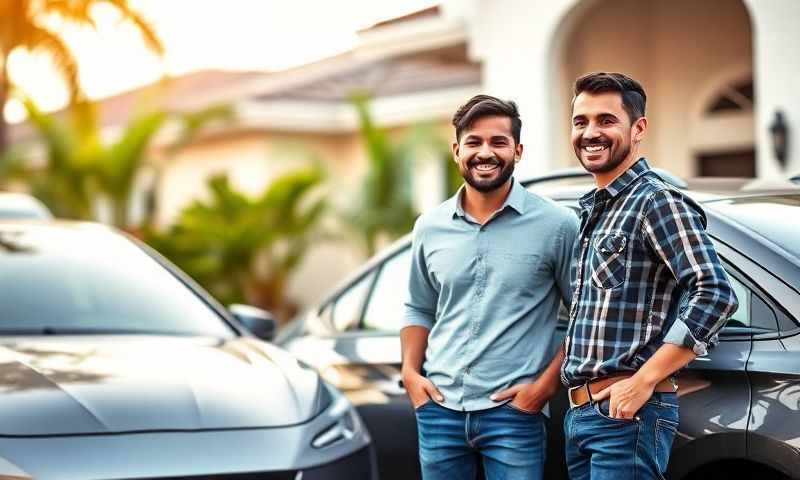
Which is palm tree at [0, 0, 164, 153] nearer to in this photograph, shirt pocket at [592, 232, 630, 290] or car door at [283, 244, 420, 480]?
car door at [283, 244, 420, 480]

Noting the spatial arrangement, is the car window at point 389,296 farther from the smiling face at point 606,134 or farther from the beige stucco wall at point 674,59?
the beige stucco wall at point 674,59

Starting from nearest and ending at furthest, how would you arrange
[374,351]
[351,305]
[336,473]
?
[336,473] → [374,351] → [351,305]

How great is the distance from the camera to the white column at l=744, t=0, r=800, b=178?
8992mm

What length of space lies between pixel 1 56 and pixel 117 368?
1451 centimetres

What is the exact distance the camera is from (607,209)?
3162 millimetres

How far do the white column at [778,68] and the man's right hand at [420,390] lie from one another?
6.16 metres

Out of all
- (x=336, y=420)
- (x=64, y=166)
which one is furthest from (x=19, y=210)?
(x=64, y=166)

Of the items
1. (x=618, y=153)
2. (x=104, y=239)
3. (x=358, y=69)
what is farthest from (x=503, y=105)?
(x=358, y=69)

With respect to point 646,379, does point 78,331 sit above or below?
below

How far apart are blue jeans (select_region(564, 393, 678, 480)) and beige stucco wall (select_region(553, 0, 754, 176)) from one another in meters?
8.71

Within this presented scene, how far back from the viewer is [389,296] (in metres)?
5.03

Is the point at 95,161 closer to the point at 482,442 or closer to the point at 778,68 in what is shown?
the point at 778,68

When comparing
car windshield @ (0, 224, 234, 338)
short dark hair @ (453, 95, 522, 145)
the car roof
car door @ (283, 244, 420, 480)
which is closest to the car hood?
car windshield @ (0, 224, 234, 338)

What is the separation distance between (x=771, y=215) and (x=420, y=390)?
121 cm
